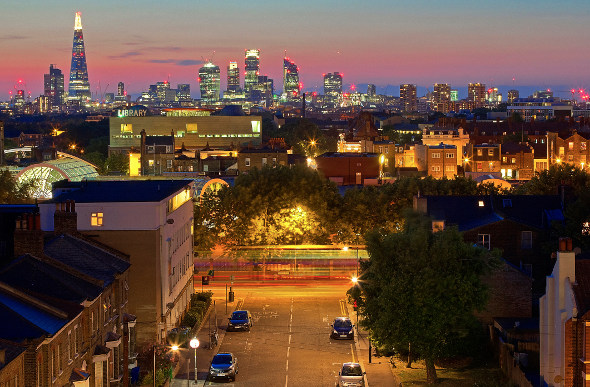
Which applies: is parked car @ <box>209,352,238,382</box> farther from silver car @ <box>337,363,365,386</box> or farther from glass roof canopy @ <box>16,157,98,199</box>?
glass roof canopy @ <box>16,157,98,199</box>

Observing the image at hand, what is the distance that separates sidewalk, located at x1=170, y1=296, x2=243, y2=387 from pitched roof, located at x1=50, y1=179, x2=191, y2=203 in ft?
28.9

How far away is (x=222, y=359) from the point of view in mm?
51969

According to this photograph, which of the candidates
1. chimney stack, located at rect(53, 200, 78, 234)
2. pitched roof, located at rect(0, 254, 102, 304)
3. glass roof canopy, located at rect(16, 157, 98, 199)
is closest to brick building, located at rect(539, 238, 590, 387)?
pitched roof, located at rect(0, 254, 102, 304)

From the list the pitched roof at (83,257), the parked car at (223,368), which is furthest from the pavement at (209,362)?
the pitched roof at (83,257)

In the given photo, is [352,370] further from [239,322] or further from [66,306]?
[66,306]

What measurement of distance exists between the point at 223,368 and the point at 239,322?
12366 mm

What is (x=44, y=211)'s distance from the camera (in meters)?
56.0

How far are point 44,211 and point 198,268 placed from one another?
29.0 m

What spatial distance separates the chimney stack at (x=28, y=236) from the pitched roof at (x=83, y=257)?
2.70 metres

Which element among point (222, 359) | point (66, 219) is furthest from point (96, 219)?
point (222, 359)

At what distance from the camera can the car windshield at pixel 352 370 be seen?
49.4 meters

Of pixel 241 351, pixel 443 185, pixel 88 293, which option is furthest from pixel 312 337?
pixel 443 185

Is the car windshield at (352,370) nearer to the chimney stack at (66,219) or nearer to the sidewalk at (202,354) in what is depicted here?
the sidewalk at (202,354)

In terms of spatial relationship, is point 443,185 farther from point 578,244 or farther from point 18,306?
point 18,306
